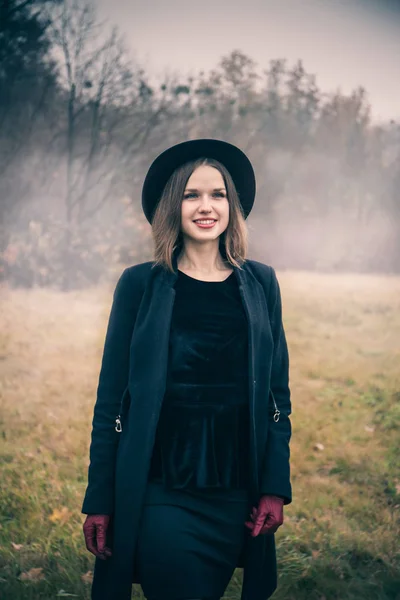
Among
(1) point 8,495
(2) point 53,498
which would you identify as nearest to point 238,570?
(2) point 53,498

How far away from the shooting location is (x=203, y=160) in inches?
86.0

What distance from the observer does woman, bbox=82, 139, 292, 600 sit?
1968 mm

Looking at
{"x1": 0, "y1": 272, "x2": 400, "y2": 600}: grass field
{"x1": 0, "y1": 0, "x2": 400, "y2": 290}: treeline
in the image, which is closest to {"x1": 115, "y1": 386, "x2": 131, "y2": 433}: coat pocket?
{"x1": 0, "y1": 272, "x2": 400, "y2": 600}: grass field

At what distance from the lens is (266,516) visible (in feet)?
6.82

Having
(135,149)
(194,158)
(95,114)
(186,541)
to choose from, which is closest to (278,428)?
(186,541)

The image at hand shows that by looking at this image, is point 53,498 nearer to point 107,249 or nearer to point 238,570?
point 238,570

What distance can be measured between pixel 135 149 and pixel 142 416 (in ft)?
6.83

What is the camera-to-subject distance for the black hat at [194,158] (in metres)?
2.18

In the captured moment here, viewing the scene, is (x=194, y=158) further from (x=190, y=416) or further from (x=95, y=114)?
(x=95, y=114)

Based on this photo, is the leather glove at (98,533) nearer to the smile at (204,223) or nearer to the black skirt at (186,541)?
the black skirt at (186,541)

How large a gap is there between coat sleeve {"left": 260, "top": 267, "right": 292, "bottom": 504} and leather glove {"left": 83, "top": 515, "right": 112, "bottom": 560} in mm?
625

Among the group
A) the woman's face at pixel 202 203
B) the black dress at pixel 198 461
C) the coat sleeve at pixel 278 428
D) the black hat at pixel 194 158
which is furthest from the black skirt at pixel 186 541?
the black hat at pixel 194 158

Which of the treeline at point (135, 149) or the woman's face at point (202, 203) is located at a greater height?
the treeline at point (135, 149)

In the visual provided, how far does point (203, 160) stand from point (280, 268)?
1.62 meters
